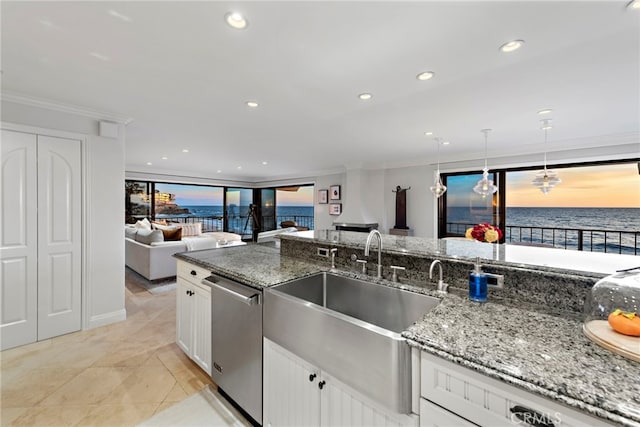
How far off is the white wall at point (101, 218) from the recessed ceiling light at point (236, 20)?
7.67ft

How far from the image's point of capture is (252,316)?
1.55m

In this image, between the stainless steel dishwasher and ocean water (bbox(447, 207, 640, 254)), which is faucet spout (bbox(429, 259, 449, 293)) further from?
ocean water (bbox(447, 207, 640, 254))

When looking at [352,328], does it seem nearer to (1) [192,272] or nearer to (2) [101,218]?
(1) [192,272]

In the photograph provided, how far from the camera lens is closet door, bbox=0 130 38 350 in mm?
2402

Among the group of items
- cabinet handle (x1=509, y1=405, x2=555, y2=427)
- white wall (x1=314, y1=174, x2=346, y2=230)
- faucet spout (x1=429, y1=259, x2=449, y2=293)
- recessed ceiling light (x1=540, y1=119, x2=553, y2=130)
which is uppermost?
recessed ceiling light (x1=540, y1=119, x2=553, y2=130)

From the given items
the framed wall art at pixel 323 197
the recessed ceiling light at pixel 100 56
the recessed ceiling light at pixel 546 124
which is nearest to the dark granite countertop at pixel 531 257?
the recessed ceiling light at pixel 100 56

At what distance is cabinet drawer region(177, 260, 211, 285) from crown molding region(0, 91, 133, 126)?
1.93 metres

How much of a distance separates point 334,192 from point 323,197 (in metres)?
0.46

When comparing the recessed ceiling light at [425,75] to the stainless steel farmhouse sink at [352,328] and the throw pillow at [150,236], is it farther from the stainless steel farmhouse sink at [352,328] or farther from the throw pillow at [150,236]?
the throw pillow at [150,236]

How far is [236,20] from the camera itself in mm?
1466

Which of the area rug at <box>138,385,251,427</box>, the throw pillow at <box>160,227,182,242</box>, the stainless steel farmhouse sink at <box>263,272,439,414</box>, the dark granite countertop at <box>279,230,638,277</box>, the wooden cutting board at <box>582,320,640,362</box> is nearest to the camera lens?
the wooden cutting board at <box>582,320,640,362</box>

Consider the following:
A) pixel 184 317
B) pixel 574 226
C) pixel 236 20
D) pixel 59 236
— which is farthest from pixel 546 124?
pixel 59 236

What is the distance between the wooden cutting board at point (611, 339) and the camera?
0.80m

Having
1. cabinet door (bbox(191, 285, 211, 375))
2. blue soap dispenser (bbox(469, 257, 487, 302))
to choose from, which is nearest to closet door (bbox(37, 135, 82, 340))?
cabinet door (bbox(191, 285, 211, 375))
